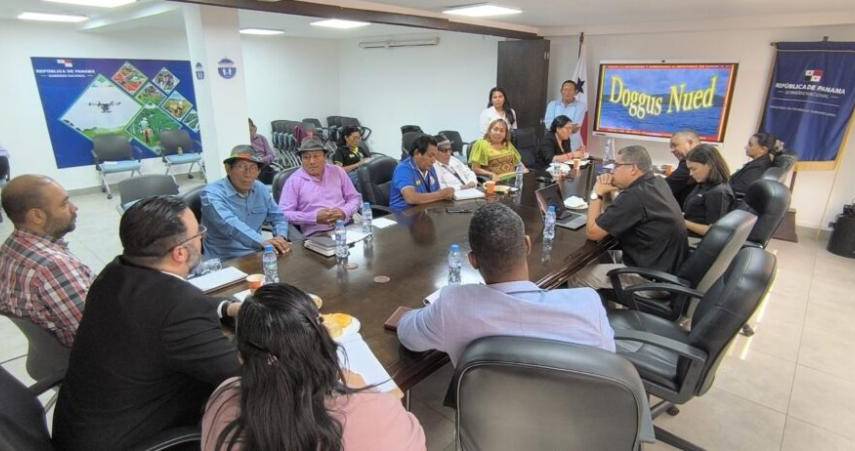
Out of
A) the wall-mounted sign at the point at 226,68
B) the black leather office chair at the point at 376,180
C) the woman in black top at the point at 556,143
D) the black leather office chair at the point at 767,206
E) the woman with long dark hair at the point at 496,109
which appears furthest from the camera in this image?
the woman with long dark hair at the point at 496,109

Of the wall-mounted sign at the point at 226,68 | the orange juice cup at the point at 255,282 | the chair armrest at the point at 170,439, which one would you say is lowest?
the chair armrest at the point at 170,439

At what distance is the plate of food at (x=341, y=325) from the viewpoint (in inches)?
59.0

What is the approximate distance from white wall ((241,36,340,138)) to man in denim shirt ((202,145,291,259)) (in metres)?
6.43

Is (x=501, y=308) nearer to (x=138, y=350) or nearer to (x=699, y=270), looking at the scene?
(x=138, y=350)

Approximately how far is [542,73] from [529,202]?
12.2ft

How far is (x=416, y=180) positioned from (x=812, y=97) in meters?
4.40

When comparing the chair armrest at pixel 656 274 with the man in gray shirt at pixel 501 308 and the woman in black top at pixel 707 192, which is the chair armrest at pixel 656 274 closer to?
the woman in black top at pixel 707 192

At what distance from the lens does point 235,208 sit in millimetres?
2709

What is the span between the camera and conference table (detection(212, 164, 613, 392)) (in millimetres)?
1477

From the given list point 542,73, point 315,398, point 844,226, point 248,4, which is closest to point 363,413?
point 315,398

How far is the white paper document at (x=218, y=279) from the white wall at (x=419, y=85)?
241 inches

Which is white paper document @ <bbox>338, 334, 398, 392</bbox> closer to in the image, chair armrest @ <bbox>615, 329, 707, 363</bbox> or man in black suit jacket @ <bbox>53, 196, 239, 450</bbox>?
man in black suit jacket @ <bbox>53, 196, 239, 450</bbox>

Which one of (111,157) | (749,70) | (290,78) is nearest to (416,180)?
(749,70)

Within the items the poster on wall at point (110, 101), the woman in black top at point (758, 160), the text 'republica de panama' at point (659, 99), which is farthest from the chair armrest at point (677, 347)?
the poster on wall at point (110, 101)
